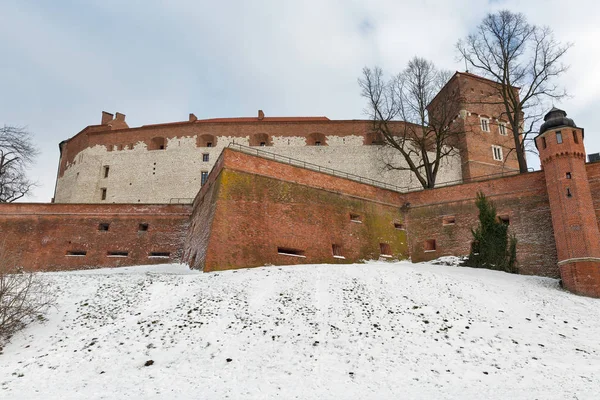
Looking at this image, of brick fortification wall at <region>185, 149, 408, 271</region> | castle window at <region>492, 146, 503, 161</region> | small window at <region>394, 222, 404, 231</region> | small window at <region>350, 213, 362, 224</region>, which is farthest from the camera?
castle window at <region>492, 146, 503, 161</region>

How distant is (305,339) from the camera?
1155cm

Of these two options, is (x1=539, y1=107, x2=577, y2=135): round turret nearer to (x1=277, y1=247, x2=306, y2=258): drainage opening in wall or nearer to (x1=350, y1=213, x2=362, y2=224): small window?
(x1=350, y1=213, x2=362, y2=224): small window

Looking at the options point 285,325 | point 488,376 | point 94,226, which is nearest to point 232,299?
point 285,325

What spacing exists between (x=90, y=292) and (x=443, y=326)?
390 inches

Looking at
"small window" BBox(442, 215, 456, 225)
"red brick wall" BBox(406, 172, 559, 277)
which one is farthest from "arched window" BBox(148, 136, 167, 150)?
"small window" BBox(442, 215, 456, 225)

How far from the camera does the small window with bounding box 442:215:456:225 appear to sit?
22.5 m

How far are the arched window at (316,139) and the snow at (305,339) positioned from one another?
18.5 meters

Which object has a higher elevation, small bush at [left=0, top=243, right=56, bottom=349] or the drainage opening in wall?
the drainage opening in wall

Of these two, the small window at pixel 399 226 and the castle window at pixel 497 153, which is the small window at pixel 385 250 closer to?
the small window at pixel 399 226

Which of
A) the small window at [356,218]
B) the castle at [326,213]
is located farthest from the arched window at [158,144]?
the small window at [356,218]

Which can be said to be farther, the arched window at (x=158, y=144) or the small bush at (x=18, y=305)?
the arched window at (x=158, y=144)

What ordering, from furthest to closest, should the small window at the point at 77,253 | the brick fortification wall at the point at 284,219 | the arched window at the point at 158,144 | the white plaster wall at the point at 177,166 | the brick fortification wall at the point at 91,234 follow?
the arched window at the point at 158,144, the white plaster wall at the point at 177,166, the small window at the point at 77,253, the brick fortification wall at the point at 91,234, the brick fortification wall at the point at 284,219

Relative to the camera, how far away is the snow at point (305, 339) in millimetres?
9453

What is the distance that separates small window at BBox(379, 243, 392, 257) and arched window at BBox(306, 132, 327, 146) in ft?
42.6
